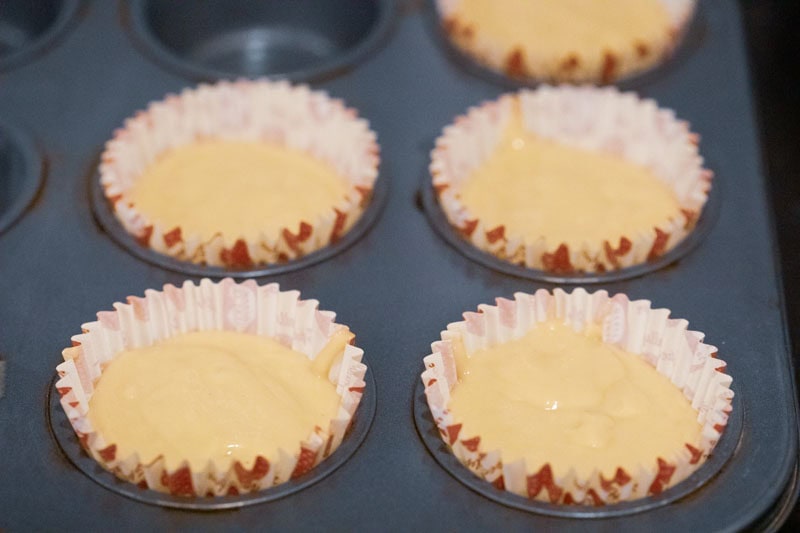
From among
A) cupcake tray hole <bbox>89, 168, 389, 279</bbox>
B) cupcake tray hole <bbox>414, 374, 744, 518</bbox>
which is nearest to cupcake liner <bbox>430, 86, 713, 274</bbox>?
cupcake tray hole <bbox>89, 168, 389, 279</bbox>

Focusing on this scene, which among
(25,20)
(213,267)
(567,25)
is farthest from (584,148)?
(25,20)

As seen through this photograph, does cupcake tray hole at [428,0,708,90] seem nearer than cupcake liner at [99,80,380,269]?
No

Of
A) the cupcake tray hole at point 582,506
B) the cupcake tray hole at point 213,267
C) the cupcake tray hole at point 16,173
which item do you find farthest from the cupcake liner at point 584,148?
the cupcake tray hole at point 16,173

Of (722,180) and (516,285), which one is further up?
(722,180)

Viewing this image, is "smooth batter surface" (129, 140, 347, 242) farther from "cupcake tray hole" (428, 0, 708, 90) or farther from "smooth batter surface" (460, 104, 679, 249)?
"cupcake tray hole" (428, 0, 708, 90)

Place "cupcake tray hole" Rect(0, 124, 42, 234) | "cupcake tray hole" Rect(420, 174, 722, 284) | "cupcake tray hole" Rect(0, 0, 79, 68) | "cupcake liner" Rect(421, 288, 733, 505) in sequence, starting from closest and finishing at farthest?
1. "cupcake liner" Rect(421, 288, 733, 505)
2. "cupcake tray hole" Rect(420, 174, 722, 284)
3. "cupcake tray hole" Rect(0, 124, 42, 234)
4. "cupcake tray hole" Rect(0, 0, 79, 68)

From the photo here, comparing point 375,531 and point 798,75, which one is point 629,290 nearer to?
point 375,531

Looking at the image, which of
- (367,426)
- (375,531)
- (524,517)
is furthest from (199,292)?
(524,517)
